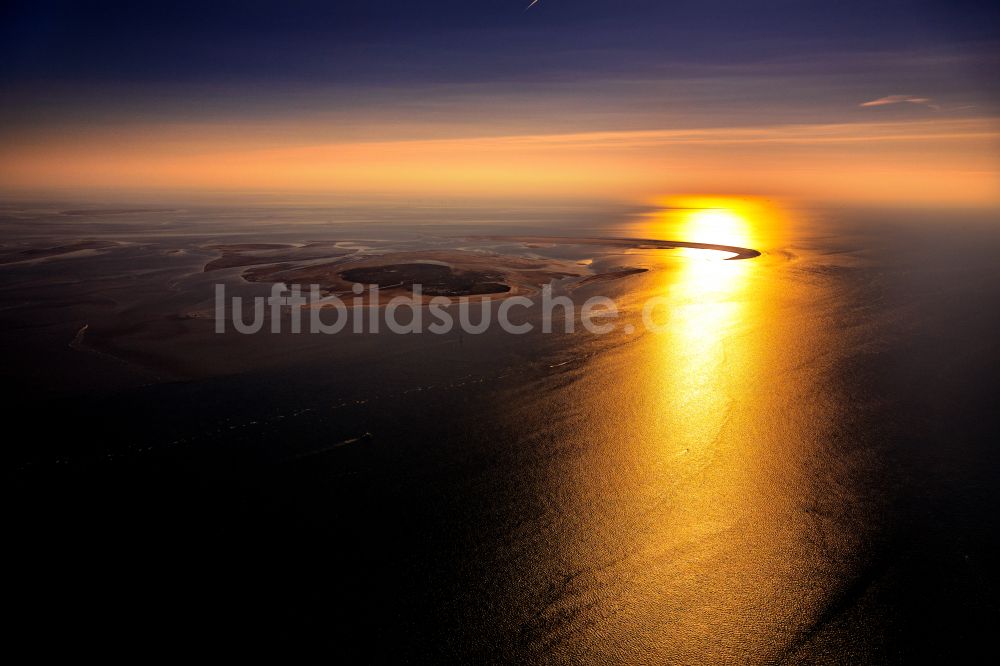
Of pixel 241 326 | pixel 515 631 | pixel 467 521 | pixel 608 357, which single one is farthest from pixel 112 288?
pixel 515 631

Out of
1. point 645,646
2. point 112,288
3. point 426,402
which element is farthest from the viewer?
point 112,288

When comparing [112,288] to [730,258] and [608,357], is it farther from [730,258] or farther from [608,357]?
[730,258]

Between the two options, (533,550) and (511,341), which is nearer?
Result: (533,550)

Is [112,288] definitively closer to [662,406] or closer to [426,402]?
[426,402]

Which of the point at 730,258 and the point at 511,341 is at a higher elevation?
the point at 730,258

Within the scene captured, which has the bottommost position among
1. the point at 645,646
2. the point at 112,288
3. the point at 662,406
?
the point at 645,646

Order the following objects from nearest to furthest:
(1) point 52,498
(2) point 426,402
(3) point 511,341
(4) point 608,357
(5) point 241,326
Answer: (1) point 52,498 → (2) point 426,402 → (4) point 608,357 → (3) point 511,341 → (5) point 241,326

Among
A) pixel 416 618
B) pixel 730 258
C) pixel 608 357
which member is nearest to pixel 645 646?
pixel 416 618
